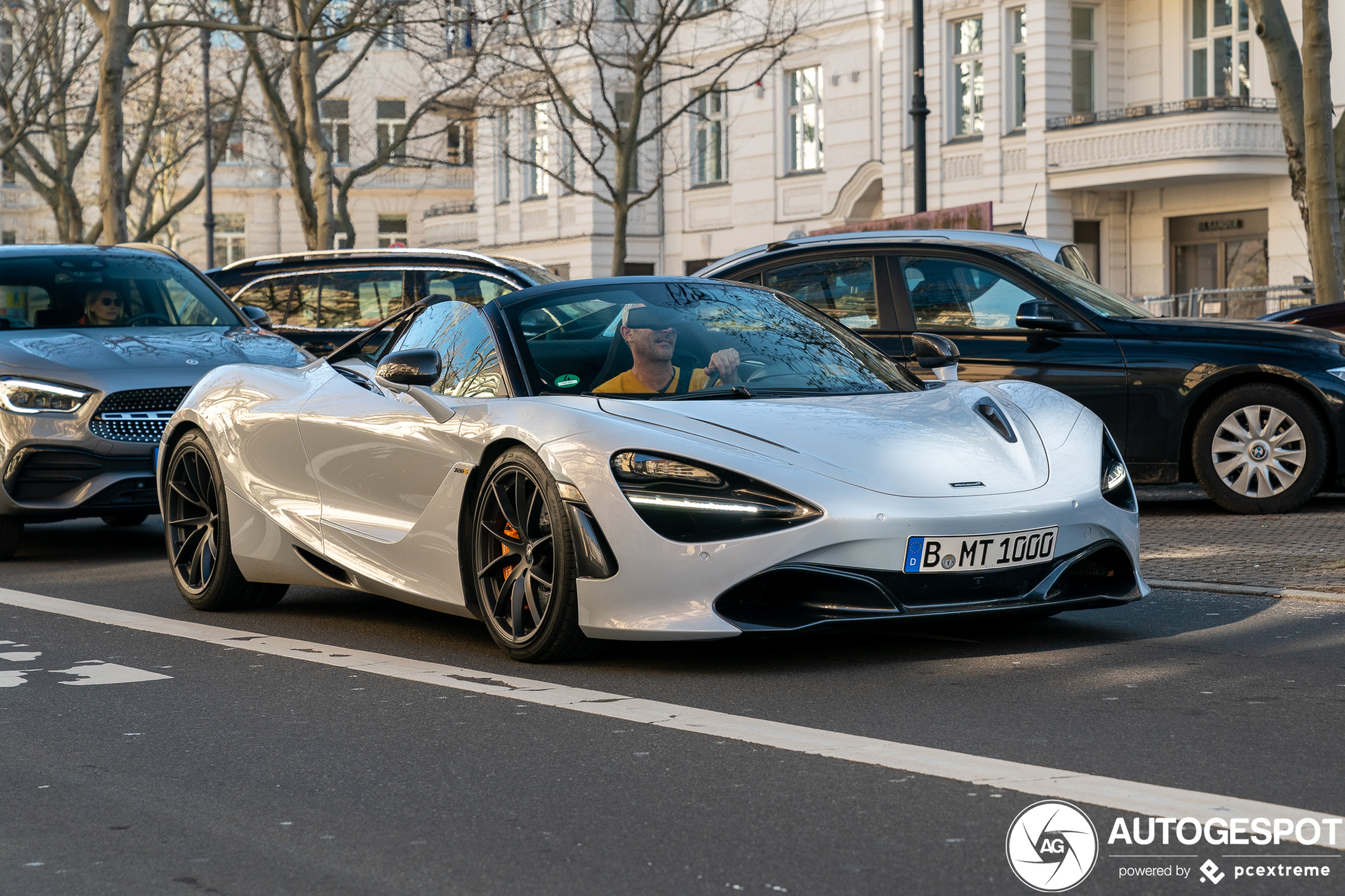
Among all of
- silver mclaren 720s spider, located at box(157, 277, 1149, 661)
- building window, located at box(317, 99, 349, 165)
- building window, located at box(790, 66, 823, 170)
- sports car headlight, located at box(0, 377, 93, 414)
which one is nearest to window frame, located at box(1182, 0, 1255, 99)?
building window, located at box(790, 66, 823, 170)

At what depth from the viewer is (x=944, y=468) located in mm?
5633

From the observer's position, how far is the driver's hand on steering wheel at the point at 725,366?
6.31 m

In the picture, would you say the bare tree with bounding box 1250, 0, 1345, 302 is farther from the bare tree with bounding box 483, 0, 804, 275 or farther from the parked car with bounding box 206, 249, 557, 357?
the bare tree with bounding box 483, 0, 804, 275

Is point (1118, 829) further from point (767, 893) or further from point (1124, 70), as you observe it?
point (1124, 70)

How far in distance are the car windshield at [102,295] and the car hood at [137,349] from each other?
249mm

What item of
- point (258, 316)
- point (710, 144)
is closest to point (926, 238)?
point (258, 316)

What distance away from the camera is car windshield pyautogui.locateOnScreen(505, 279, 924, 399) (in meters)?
6.29

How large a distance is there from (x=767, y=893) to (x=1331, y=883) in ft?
3.40

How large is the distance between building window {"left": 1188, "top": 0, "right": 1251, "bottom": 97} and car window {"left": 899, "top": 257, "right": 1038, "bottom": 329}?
2248cm

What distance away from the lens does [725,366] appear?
20.9ft

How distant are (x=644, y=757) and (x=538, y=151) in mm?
39408

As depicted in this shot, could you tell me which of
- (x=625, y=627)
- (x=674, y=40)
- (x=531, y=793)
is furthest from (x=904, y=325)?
(x=674, y=40)

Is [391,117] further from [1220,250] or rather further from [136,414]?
[136,414]

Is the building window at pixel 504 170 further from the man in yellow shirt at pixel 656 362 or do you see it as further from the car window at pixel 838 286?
the man in yellow shirt at pixel 656 362
